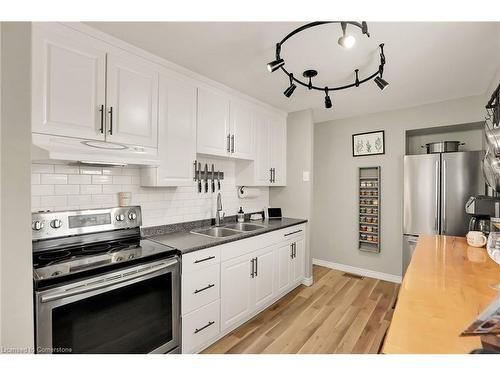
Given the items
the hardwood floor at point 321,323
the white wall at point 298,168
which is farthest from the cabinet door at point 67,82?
the white wall at point 298,168

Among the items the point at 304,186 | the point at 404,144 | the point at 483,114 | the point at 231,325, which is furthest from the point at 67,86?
the point at 483,114

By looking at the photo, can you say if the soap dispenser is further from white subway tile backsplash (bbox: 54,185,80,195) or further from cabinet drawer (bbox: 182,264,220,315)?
white subway tile backsplash (bbox: 54,185,80,195)

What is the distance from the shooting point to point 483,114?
2.73 metres

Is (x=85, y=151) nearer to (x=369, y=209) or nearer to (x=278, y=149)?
(x=278, y=149)

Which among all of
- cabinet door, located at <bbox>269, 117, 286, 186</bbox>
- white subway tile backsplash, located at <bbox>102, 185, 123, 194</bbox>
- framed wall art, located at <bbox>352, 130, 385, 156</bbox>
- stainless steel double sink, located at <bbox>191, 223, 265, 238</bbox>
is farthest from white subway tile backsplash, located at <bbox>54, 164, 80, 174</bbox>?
framed wall art, located at <bbox>352, 130, 385, 156</bbox>

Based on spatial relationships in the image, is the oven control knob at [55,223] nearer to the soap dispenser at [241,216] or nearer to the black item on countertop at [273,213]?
the soap dispenser at [241,216]

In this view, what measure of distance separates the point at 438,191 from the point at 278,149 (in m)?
1.97

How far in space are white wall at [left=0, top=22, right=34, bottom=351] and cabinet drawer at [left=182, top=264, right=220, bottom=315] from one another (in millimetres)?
1181

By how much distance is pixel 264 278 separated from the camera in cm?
252

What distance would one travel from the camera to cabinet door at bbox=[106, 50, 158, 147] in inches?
67.6

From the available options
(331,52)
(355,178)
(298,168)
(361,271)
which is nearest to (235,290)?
(298,168)

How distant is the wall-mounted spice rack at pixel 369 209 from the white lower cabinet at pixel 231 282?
1.31 metres

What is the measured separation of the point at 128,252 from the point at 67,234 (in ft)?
1.34
